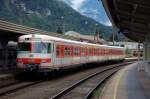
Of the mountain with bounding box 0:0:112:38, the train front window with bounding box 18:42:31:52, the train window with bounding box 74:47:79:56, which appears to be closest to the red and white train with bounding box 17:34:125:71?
the train front window with bounding box 18:42:31:52

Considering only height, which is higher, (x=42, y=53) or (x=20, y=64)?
(x=42, y=53)

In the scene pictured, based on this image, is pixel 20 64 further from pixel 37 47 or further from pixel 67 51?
pixel 67 51

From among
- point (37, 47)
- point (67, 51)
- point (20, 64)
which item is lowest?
point (20, 64)

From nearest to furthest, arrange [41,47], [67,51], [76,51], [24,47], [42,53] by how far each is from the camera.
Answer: [42,53]
[41,47]
[24,47]
[67,51]
[76,51]

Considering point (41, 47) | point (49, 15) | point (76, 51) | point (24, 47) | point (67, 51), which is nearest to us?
point (41, 47)

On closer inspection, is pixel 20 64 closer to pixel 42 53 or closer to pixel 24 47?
pixel 24 47

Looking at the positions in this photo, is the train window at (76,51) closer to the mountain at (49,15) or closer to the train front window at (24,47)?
the train front window at (24,47)

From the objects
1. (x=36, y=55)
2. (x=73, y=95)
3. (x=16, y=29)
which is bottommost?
(x=73, y=95)

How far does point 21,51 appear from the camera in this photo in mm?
24844

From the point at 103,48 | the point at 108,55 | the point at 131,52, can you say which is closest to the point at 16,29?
the point at 103,48

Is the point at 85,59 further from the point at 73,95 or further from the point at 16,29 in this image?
the point at 73,95

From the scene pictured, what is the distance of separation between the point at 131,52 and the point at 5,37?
98758mm

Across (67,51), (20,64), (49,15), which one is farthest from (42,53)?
(49,15)

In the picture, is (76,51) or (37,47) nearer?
(37,47)
